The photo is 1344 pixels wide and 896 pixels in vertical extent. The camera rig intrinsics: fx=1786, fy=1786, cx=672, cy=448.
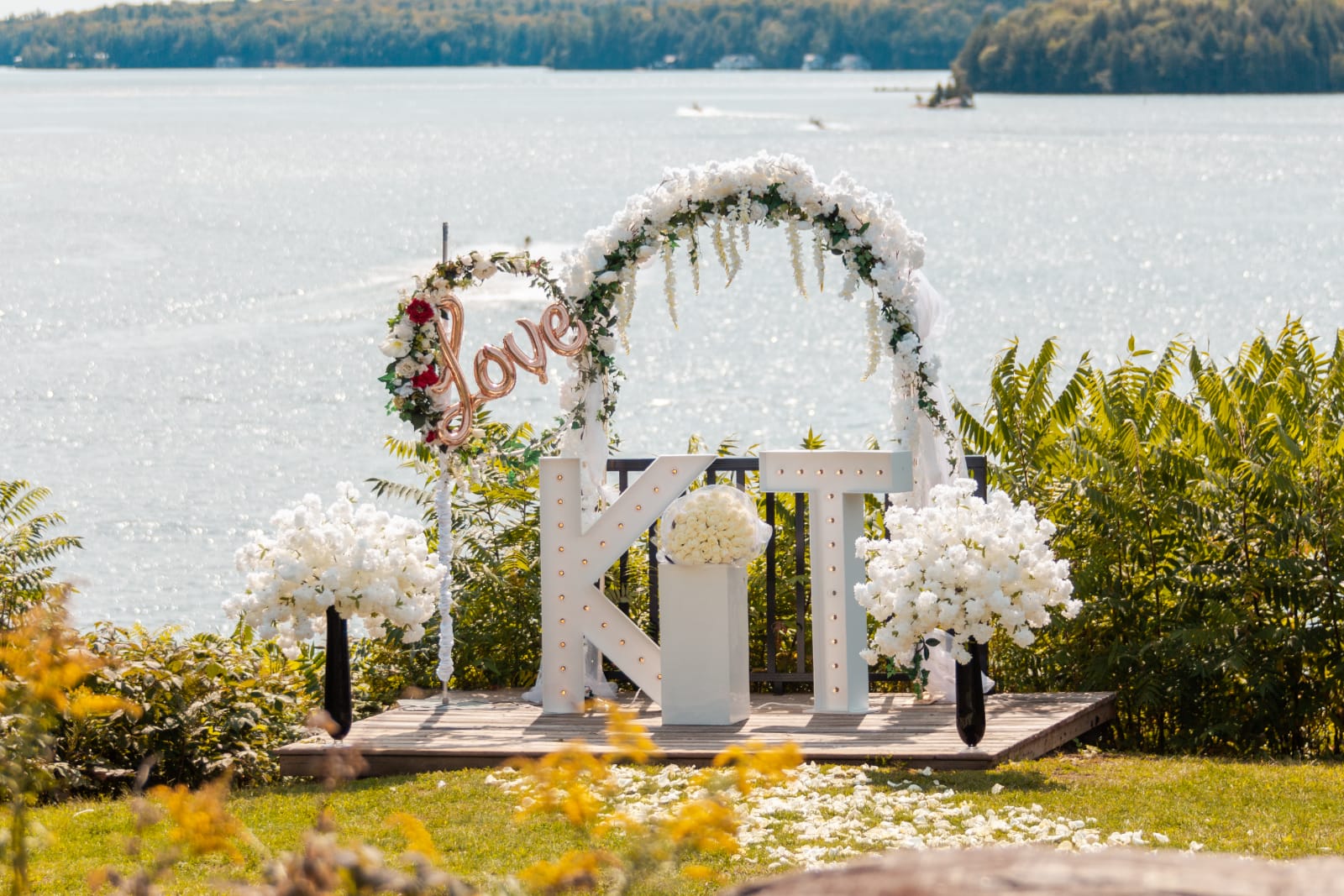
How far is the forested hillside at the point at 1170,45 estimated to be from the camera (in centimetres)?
11988

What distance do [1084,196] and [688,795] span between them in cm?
6180

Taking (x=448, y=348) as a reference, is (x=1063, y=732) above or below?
below

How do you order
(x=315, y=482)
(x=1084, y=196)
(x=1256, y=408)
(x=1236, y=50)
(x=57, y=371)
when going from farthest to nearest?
(x=1236, y=50), (x=1084, y=196), (x=57, y=371), (x=315, y=482), (x=1256, y=408)

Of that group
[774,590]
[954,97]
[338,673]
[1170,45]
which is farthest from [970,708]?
[954,97]

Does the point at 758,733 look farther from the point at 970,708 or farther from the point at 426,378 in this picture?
the point at 426,378

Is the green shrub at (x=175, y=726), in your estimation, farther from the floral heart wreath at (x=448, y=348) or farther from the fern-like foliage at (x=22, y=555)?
the floral heart wreath at (x=448, y=348)

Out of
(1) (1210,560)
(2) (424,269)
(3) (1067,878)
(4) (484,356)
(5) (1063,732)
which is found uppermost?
(2) (424,269)

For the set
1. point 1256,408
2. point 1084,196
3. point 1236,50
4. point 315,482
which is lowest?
point 315,482

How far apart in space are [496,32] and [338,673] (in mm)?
179497

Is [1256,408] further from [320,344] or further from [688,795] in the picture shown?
[320,344]

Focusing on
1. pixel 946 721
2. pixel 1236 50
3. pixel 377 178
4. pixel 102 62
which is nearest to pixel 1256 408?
pixel 946 721

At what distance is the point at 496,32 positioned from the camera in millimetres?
182500

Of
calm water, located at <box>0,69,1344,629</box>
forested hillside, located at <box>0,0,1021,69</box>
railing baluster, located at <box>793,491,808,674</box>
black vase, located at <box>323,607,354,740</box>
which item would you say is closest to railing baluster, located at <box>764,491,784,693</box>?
railing baluster, located at <box>793,491,808,674</box>

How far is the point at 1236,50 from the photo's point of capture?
408 feet
